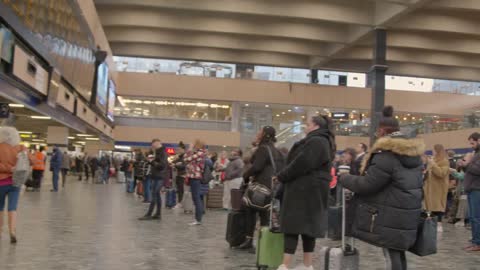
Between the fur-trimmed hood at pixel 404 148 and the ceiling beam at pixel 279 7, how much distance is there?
23109mm

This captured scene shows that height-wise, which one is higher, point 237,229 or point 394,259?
point 394,259

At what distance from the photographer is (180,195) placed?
14172 mm

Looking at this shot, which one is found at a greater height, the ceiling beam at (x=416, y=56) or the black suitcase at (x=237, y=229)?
the ceiling beam at (x=416, y=56)

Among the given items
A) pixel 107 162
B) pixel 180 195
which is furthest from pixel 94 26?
pixel 180 195

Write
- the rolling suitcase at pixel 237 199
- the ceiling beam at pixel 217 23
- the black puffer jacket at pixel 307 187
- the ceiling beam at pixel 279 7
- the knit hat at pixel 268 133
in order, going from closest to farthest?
the black puffer jacket at pixel 307 187
the knit hat at pixel 268 133
the rolling suitcase at pixel 237 199
the ceiling beam at pixel 279 7
the ceiling beam at pixel 217 23

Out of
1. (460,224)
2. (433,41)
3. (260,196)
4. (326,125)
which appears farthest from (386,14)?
(326,125)

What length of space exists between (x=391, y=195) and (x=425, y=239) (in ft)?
1.63

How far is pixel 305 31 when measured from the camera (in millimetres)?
30172

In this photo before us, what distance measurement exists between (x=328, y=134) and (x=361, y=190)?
42.2 inches

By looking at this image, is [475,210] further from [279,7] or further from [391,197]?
[279,7]

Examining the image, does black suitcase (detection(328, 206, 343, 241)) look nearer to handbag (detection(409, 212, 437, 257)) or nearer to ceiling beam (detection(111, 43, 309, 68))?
handbag (detection(409, 212, 437, 257))

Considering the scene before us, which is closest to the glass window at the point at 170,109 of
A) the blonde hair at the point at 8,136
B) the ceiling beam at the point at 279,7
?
the ceiling beam at the point at 279,7

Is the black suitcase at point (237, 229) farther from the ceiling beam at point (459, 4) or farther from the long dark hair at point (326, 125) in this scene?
the ceiling beam at point (459, 4)

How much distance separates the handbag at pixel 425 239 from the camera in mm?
4238
